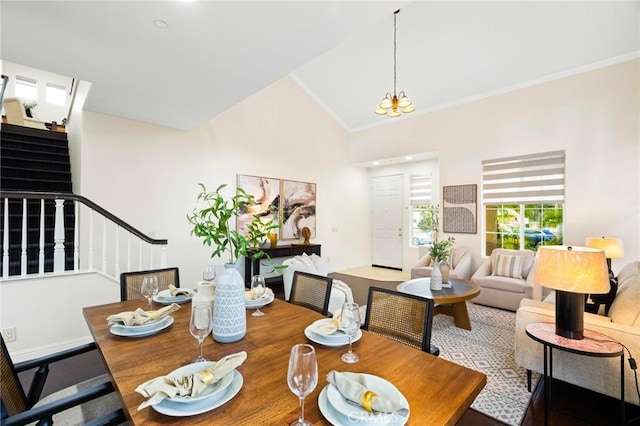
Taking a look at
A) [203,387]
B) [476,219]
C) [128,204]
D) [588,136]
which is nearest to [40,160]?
[128,204]

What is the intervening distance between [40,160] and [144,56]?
122 inches

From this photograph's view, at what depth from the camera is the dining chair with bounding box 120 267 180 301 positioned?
2.13 m

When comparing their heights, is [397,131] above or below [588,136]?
above

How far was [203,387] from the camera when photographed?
0.92m

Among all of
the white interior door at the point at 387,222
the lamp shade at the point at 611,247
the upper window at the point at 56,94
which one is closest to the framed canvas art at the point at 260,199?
the white interior door at the point at 387,222

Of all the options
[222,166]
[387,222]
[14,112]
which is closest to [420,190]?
[387,222]

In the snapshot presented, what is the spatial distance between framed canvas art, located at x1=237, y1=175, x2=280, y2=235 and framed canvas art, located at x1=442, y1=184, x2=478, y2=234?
10.9 feet

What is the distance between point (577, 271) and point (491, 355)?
55.0 inches

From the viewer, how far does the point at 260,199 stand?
5531 millimetres

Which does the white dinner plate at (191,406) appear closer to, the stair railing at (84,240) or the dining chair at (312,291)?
the dining chair at (312,291)

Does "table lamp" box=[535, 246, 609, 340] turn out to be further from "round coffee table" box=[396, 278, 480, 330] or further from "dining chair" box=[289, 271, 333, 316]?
"dining chair" box=[289, 271, 333, 316]

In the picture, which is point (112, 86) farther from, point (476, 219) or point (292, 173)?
point (476, 219)

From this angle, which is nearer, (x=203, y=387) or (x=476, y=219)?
(x=203, y=387)

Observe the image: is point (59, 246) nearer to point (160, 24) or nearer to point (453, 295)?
point (160, 24)
